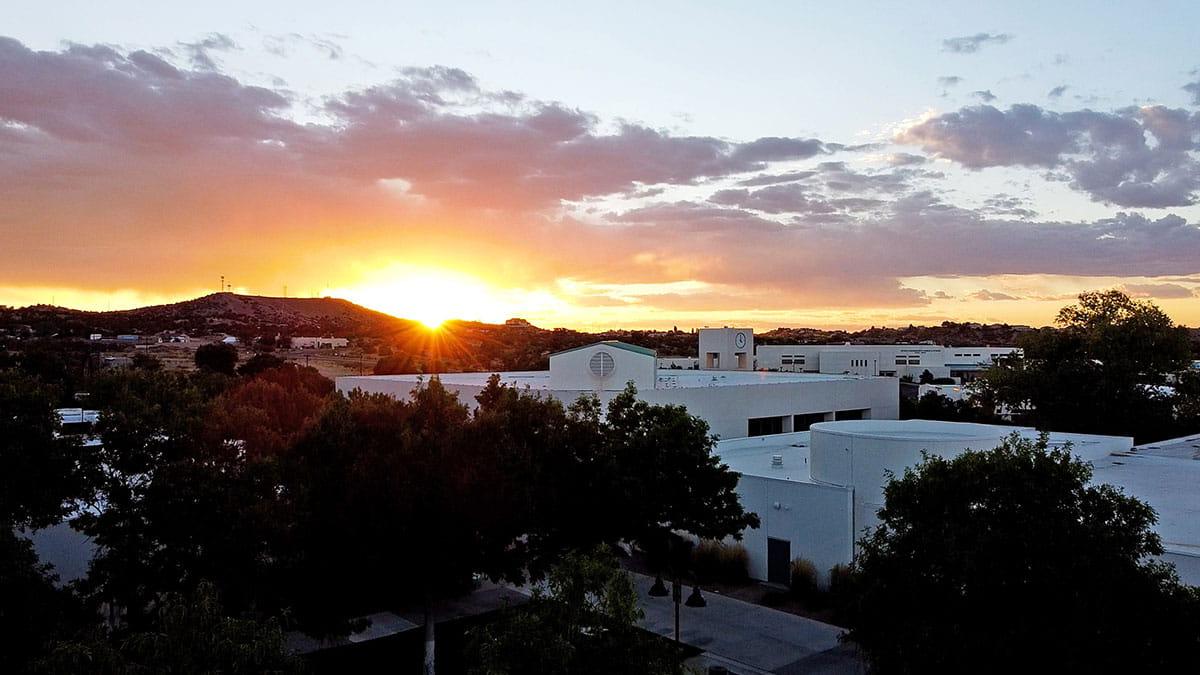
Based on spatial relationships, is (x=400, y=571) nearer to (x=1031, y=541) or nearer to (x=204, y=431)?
(x=204, y=431)

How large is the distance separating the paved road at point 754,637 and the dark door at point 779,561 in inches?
70.3

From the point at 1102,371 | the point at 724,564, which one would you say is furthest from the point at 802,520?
the point at 1102,371

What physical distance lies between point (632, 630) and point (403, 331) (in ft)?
401

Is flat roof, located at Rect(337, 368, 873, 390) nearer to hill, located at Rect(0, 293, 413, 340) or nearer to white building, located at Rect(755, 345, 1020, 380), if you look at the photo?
white building, located at Rect(755, 345, 1020, 380)

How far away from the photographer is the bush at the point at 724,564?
23047 millimetres

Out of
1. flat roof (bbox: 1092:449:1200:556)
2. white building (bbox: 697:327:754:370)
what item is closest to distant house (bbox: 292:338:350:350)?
white building (bbox: 697:327:754:370)

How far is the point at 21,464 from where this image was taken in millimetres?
14695

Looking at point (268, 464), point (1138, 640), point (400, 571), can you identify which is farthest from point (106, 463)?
point (1138, 640)

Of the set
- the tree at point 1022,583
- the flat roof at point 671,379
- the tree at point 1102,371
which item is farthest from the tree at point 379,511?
the tree at point 1102,371

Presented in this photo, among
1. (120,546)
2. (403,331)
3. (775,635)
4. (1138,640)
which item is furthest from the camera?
(403,331)

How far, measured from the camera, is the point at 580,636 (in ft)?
28.9

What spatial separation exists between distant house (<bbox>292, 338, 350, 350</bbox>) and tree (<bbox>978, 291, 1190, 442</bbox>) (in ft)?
250

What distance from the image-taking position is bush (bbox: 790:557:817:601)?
21125mm

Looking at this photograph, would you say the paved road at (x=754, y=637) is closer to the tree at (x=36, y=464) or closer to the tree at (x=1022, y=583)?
the tree at (x=1022, y=583)
